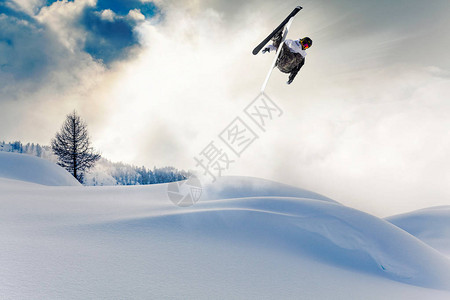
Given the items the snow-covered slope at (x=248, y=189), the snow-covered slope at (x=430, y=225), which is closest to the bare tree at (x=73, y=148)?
the snow-covered slope at (x=248, y=189)

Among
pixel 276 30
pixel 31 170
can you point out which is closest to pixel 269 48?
pixel 276 30

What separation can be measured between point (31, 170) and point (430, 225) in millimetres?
24571

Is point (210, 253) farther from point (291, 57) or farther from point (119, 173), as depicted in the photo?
point (119, 173)

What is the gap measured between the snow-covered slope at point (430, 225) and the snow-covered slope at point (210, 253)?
1033 centimetres

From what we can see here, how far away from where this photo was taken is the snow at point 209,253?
2730 millimetres

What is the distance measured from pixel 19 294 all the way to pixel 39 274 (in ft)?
1.23

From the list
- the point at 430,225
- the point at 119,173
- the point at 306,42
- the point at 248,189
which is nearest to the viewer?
the point at 306,42

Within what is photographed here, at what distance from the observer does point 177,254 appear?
3.53 metres

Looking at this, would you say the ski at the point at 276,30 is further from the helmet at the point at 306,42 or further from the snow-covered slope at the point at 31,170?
the snow-covered slope at the point at 31,170

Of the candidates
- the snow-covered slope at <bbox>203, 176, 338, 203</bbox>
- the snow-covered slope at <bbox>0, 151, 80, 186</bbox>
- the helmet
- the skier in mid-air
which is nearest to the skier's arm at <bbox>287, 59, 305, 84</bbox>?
the skier in mid-air

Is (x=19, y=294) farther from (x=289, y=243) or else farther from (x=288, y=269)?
(x=289, y=243)

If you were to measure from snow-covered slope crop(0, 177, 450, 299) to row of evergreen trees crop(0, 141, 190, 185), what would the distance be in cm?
4744

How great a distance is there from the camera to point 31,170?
14.4 m

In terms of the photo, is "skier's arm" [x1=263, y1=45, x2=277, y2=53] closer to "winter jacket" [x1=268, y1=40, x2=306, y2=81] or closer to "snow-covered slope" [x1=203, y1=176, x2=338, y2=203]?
"winter jacket" [x1=268, y1=40, x2=306, y2=81]
